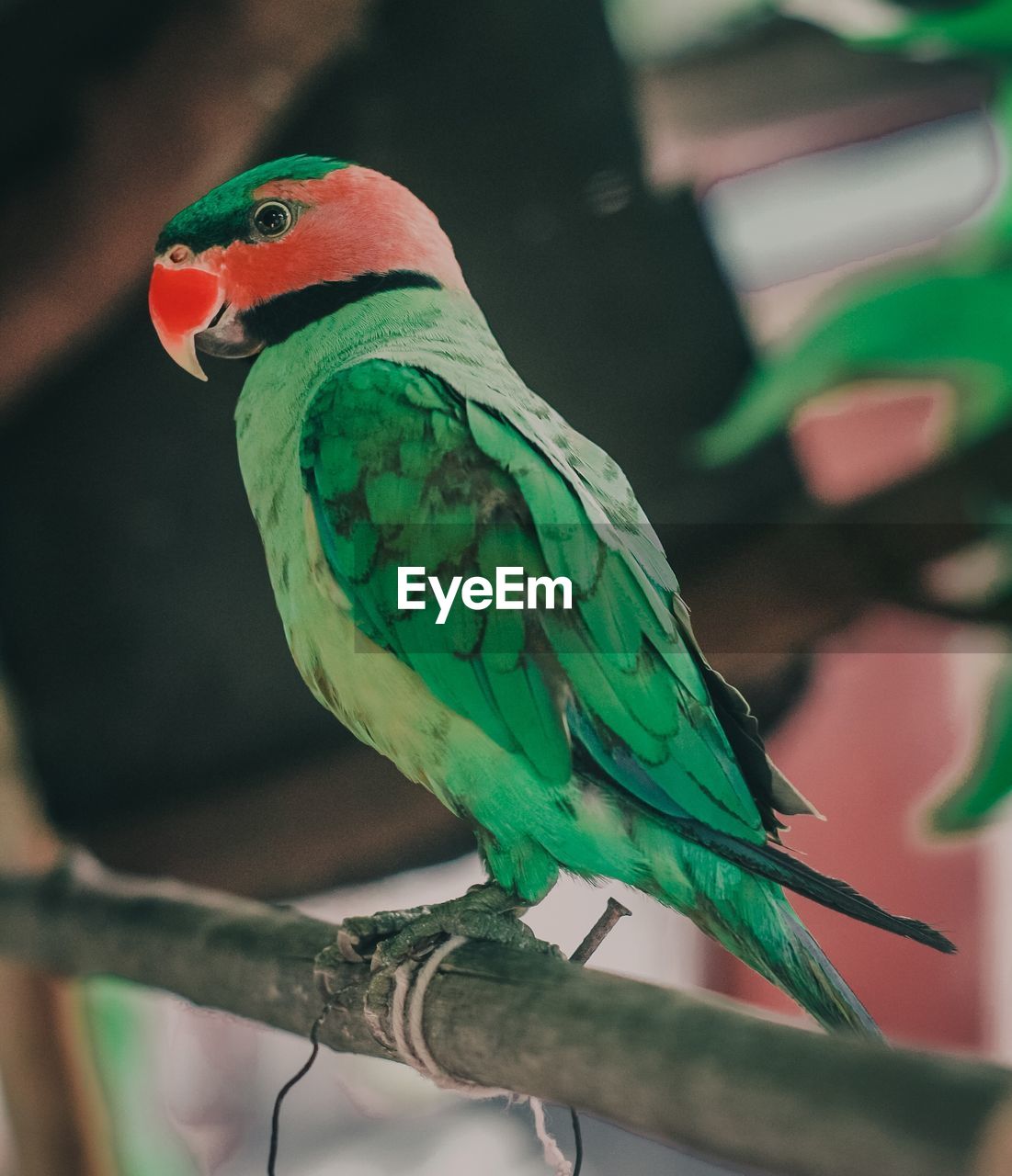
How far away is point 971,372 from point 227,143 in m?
0.77

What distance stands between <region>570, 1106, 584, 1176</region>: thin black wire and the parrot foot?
22cm

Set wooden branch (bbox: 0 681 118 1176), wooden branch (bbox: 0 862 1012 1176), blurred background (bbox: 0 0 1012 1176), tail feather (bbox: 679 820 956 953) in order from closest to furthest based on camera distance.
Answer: wooden branch (bbox: 0 862 1012 1176) → tail feather (bbox: 679 820 956 953) → blurred background (bbox: 0 0 1012 1176) → wooden branch (bbox: 0 681 118 1176)

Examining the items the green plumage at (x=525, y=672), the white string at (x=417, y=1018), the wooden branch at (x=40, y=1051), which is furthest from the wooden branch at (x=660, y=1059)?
the wooden branch at (x=40, y=1051)

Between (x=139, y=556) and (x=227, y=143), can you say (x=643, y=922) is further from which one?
(x=227, y=143)

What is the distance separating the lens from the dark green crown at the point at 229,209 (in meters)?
0.92

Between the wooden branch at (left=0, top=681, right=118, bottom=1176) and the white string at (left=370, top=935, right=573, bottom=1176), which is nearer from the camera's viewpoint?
the white string at (left=370, top=935, right=573, bottom=1176)

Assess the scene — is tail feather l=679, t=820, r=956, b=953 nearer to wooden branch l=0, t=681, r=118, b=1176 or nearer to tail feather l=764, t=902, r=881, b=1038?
tail feather l=764, t=902, r=881, b=1038

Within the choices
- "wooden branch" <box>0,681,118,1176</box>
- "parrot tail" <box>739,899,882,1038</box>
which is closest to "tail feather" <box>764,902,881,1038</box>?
"parrot tail" <box>739,899,882,1038</box>

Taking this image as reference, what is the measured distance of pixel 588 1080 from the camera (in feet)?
1.96

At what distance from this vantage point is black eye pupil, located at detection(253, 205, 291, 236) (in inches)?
36.1

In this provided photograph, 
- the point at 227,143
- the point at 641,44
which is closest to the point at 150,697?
the point at 227,143

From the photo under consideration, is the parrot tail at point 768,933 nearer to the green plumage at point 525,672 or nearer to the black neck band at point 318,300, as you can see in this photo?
the green plumage at point 525,672

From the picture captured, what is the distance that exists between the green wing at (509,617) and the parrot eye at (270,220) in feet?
0.67

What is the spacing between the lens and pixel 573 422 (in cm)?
96
